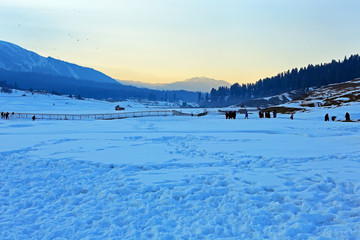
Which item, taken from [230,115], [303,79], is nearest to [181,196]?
[230,115]

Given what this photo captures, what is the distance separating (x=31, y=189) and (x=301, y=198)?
24.5ft

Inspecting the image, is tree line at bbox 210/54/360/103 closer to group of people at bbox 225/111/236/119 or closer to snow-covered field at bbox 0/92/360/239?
group of people at bbox 225/111/236/119

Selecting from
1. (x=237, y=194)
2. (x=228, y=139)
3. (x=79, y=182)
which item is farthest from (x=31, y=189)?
(x=228, y=139)

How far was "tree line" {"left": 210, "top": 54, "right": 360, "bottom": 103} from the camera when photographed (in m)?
122

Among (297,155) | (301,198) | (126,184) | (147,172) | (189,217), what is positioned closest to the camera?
(189,217)

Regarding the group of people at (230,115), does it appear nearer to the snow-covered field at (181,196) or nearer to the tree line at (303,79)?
the snow-covered field at (181,196)

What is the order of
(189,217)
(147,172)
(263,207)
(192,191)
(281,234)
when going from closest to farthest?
(281,234) < (189,217) < (263,207) < (192,191) < (147,172)

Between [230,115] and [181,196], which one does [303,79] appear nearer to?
[230,115]

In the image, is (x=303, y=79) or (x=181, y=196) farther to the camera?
(x=303, y=79)

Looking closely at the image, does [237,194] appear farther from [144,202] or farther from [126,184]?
[126,184]

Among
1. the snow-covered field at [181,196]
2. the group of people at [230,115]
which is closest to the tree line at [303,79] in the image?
the group of people at [230,115]

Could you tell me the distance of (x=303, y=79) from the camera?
131 meters

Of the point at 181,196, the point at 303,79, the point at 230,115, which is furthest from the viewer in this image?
the point at 303,79

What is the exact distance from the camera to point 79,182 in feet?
25.6
